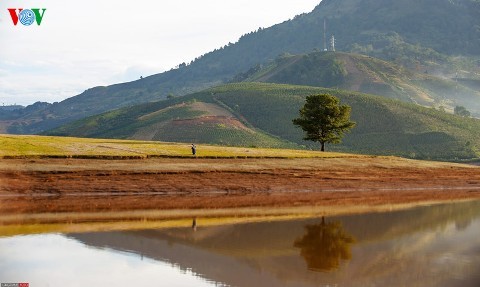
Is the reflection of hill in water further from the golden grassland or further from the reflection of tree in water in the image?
the golden grassland

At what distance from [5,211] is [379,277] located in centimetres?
3280

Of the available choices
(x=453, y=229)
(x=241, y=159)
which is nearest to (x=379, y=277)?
(x=453, y=229)

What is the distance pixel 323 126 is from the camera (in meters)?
97.9

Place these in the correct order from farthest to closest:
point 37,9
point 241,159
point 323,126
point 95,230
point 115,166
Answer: point 323,126 < point 241,159 < point 115,166 < point 37,9 < point 95,230

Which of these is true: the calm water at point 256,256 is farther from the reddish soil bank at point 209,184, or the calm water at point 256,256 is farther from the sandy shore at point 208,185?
the reddish soil bank at point 209,184

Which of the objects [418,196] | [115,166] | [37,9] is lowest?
[418,196]

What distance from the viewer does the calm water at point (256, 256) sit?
2862 centimetres

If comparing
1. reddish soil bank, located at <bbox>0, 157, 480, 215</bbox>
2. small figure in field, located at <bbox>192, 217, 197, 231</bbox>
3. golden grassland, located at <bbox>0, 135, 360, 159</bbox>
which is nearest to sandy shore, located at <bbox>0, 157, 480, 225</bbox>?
reddish soil bank, located at <bbox>0, 157, 480, 215</bbox>

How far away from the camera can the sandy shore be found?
2307 inches

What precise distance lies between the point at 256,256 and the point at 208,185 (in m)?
34.6

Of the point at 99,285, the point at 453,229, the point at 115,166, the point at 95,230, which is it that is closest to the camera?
the point at 99,285

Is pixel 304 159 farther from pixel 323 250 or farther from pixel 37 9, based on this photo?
pixel 323 250

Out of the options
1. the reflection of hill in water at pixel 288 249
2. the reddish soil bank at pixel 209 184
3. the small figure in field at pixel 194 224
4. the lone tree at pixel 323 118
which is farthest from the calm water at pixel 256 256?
the lone tree at pixel 323 118

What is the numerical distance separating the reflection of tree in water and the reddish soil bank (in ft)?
48.9
